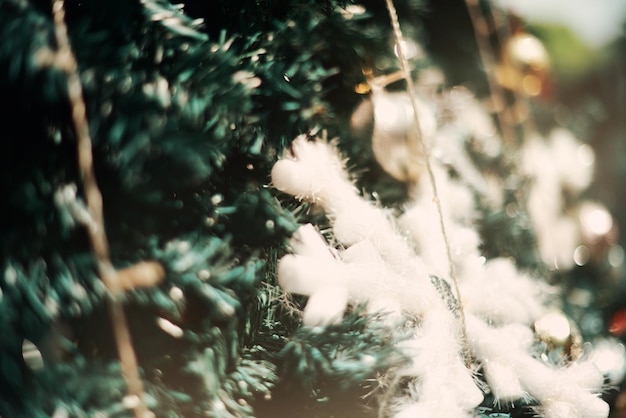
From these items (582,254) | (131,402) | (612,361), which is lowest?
(582,254)

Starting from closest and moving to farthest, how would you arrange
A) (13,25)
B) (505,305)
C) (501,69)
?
(13,25), (505,305), (501,69)

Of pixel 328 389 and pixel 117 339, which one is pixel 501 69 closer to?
pixel 328 389

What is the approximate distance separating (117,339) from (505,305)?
425 mm

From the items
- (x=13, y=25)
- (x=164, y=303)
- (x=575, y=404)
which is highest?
(x=13, y=25)

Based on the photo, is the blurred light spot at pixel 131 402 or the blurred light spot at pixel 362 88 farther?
the blurred light spot at pixel 362 88

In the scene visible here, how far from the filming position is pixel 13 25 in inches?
12.7

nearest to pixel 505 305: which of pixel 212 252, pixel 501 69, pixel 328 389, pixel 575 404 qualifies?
pixel 575 404

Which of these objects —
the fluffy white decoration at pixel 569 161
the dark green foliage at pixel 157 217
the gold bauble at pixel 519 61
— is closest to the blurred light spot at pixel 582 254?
the fluffy white decoration at pixel 569 161

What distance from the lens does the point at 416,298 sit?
47 cm

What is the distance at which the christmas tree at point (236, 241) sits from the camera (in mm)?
330

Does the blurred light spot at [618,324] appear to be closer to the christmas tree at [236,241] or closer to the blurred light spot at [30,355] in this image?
the christmas tree at [236,241]

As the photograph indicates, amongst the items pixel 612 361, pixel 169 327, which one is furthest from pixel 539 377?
pixel 169 327

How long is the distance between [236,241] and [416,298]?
18 cm

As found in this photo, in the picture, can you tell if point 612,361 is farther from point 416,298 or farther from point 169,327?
point 169,327
